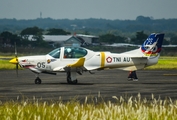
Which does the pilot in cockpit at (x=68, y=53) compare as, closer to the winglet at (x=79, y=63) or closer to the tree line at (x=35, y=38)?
the winglet at (x=79, y=63)

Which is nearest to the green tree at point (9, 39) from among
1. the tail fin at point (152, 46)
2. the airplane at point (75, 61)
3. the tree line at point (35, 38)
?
the tree line at point (35, 38)

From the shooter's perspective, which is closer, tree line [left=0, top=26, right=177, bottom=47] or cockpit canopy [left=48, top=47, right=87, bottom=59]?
cockpit canopy [left=48, top=47, right=87, bottom=59]

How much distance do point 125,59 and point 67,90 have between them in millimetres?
5403

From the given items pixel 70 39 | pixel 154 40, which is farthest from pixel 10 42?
pixel 154 40

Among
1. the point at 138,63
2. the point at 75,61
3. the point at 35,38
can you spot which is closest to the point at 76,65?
the point at 75,61

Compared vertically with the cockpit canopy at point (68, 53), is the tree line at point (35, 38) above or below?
above

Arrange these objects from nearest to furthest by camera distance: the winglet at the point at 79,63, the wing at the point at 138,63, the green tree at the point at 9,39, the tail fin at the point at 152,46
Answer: the winglet at the point at 79,63, the wing at the point at 138,63, the tail fin at the point at 152,46, the green tree at the point at 9,39

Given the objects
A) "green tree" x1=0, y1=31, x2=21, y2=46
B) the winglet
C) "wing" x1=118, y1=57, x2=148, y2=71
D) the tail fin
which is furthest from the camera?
"green tree" x1=0, y1=31, x2=21, y2=46

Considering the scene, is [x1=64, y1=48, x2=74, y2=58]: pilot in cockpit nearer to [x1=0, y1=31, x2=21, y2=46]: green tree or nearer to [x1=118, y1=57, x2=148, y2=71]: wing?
[x1=118, y1=57, x2=148, y2=71]: wing

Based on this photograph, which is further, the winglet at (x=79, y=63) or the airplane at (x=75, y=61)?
the airplane at (x=75, y=61)

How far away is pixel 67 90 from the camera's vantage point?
84.3 feet

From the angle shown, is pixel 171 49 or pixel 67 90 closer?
pixel 67 90

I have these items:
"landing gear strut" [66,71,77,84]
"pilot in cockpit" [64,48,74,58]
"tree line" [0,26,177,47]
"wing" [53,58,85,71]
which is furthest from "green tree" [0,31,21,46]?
"wing" [53,58,85,71]

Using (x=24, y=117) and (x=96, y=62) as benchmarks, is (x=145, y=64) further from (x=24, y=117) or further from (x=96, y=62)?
(x=24, y=117)
